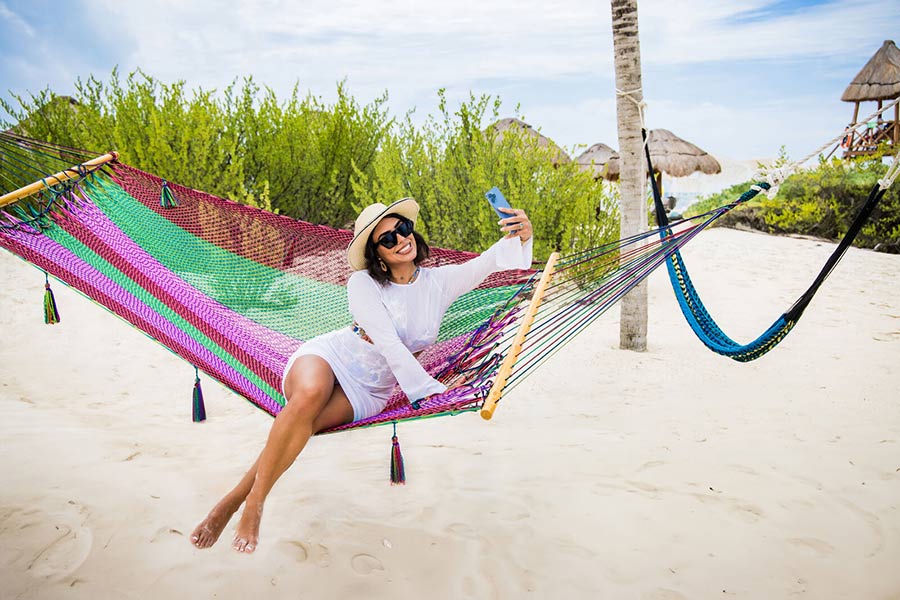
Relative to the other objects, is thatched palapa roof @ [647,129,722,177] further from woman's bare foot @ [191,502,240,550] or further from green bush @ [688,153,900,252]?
woman's bare foot @ [191,502,240,550]

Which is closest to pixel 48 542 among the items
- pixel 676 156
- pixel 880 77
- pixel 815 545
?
pixel 815 545

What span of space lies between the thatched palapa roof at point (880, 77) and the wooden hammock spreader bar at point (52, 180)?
1045 cm

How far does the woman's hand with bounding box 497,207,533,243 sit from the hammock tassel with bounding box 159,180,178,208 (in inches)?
49.9

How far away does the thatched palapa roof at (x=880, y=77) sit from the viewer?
9484 millimetres

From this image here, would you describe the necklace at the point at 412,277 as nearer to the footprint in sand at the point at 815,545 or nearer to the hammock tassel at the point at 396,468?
the hammock tassel at the point at 396,468

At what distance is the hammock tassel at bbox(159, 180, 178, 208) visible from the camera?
233cm

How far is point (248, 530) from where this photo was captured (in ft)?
4.54

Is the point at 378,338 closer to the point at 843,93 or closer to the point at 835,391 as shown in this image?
the point at 835,391

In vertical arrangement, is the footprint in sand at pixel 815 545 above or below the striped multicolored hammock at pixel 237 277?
below

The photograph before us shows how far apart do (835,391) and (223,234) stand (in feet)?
8.30

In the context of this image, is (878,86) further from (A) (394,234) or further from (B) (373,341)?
(B) (373,341)

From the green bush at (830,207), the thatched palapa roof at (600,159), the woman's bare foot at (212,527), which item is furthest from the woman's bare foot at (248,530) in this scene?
the thatched palapa roof at (600,159)

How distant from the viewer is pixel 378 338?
1.62m

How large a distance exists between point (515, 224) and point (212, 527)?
1.00 meters
